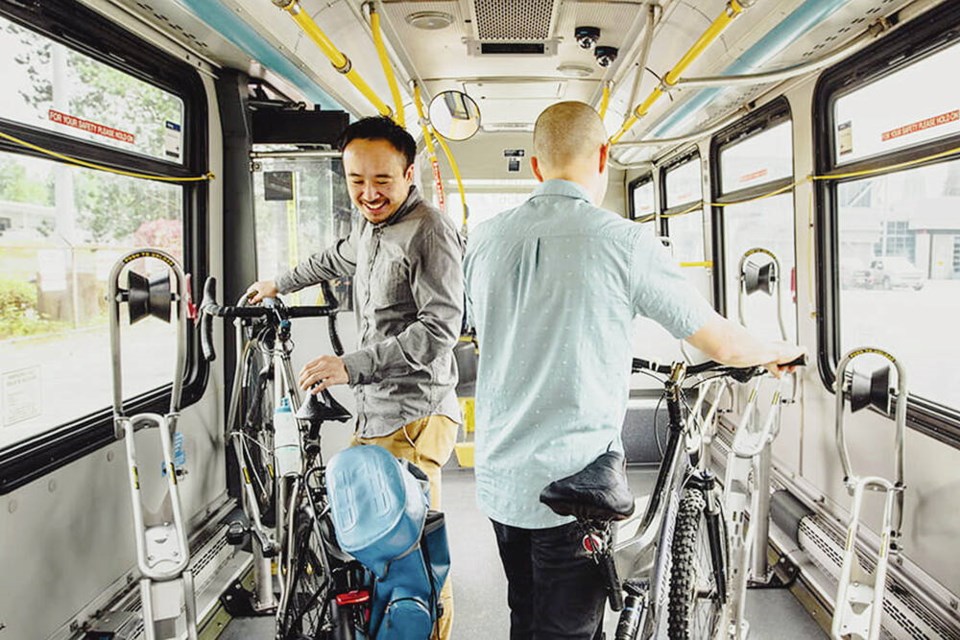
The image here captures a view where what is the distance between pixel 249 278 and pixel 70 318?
47.9 inches

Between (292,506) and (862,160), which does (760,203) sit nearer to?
(862,160)

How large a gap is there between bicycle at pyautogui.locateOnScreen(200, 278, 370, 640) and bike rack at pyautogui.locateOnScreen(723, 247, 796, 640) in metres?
1.39

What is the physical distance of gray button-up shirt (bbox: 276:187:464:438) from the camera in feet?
6.87

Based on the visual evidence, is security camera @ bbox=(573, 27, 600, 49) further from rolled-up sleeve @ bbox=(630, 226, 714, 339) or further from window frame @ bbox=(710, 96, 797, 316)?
rolled-up sleeve @ bbox=(630, 226, 714, 339)

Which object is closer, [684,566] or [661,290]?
[661,290]

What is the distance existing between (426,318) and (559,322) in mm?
632

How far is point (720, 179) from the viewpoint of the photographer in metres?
5.19

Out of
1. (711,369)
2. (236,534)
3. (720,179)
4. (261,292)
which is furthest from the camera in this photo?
(720,179)

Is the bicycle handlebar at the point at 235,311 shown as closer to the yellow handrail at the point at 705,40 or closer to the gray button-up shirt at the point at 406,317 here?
the gray button-up shirt at the point at 406,317

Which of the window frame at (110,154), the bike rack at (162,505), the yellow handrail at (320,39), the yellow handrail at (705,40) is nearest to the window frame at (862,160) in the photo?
the yellow handrail at (705,40)

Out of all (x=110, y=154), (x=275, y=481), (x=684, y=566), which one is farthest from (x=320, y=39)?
(x=684, y=566)

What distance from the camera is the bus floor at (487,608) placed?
9.54 ft

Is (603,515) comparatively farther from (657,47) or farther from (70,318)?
(657,47)

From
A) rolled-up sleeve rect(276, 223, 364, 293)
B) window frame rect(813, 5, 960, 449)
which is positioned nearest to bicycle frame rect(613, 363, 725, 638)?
window frame rect(813, 5, 960, 449)
